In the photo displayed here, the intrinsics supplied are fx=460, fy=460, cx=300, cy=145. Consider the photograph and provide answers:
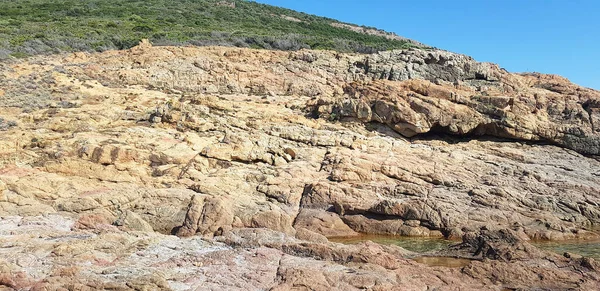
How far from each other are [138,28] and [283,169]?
26.9 m

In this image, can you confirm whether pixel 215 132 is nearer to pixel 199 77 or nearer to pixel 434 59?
pixel 199 77

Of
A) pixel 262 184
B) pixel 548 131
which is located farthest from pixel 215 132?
pixel 548 131

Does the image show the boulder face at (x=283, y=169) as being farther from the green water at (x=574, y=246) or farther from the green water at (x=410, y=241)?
the green water at (x=574, y=246)

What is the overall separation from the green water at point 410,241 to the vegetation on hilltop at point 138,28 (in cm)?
2295

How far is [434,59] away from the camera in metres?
31.3

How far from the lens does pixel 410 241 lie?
1666 cm

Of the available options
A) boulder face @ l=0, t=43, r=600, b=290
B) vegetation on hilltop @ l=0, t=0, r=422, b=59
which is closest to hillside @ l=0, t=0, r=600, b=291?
boulder face @ l=0, t=43, r=600, b=290

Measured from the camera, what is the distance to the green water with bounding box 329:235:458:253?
15367 millimetres

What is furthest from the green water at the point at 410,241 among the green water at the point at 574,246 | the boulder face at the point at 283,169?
the green water at the point at 574,246

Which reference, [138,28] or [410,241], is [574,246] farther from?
[138,28]

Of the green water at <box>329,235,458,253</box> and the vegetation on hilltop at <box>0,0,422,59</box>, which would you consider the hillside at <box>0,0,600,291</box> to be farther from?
the vegetation on hilltop at <box>0,0,422,59</box>

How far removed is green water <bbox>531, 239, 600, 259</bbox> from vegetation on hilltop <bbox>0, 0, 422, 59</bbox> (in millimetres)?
25467

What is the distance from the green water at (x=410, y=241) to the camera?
15.4 m

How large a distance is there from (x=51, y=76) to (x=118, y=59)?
4.73 meters
